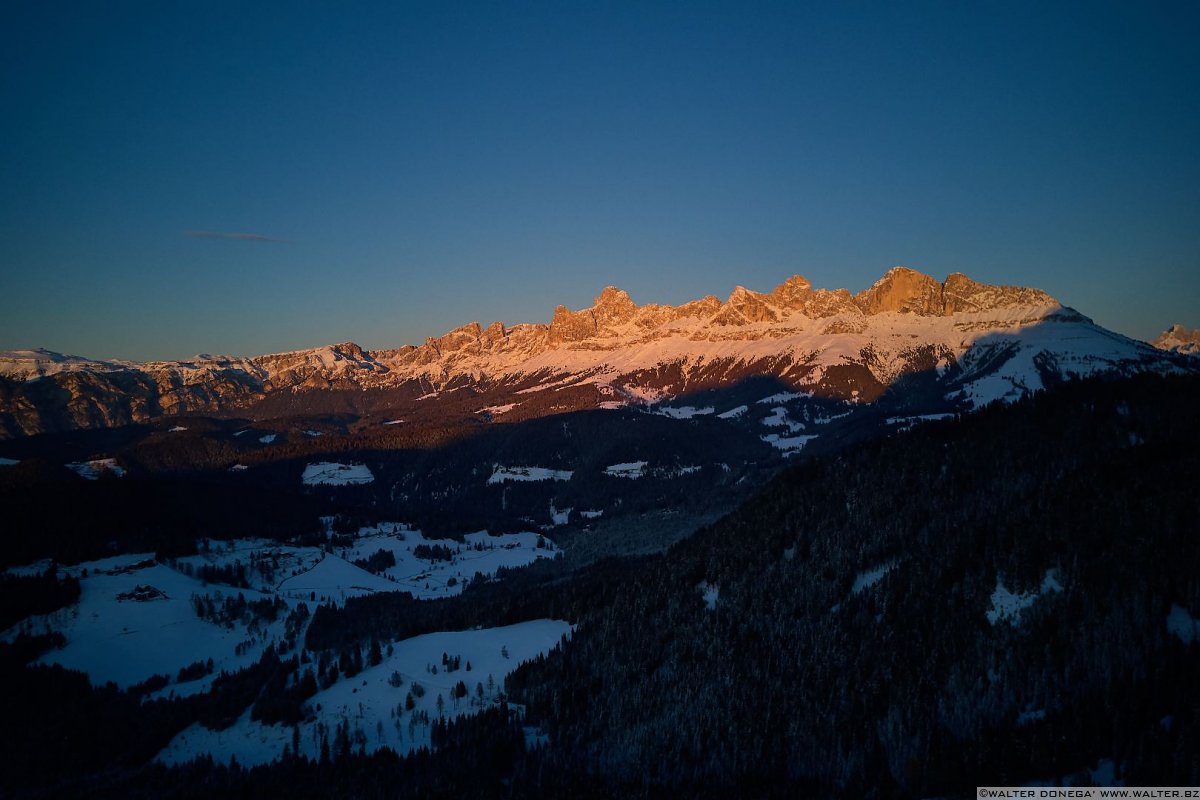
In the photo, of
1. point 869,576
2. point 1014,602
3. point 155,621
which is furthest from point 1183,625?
point 155,621

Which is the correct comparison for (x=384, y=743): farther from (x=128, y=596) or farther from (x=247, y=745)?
(x=128, y=596)

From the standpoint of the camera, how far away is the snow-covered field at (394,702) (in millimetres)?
94444

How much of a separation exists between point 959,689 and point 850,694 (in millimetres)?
12296

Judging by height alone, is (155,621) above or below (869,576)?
below

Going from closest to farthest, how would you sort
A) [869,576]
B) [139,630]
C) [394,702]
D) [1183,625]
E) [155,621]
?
1. [1183,625]
2. [869,576]
3. [394,702]
4. [139,630]
5. [155,621]

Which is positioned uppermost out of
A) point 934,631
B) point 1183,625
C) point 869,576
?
point 1183,625

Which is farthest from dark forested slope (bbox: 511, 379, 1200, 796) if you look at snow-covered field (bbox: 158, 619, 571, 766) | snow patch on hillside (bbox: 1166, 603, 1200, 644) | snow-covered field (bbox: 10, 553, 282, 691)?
snow-covered field (bbox: 10, 553, 282, 691)

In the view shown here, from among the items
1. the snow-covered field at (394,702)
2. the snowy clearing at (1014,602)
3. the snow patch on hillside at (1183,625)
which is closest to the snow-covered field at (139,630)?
the snow-covered field at (394,702)

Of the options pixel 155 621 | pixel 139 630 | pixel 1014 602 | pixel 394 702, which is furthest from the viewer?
pixel 155 621

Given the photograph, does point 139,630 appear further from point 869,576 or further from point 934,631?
point 934,631

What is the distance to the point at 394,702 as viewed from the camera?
3994 inches

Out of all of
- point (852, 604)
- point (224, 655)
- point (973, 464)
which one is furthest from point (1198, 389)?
point (224, 655)

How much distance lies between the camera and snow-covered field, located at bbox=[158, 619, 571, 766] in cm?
9444

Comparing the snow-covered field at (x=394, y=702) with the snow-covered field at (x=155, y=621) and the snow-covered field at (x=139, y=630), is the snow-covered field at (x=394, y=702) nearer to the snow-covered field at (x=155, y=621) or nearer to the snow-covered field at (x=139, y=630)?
the snow-covered field at (x=155, y=621)
